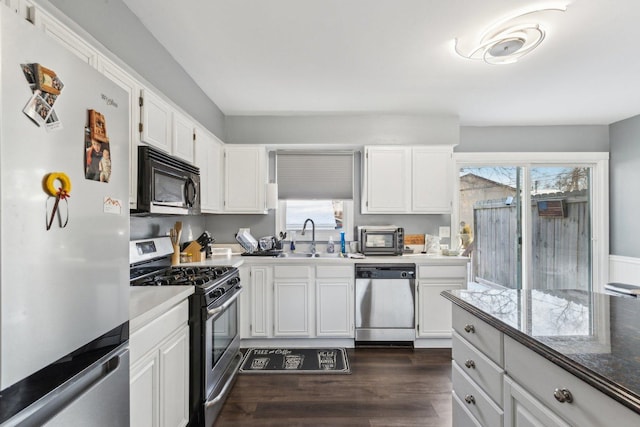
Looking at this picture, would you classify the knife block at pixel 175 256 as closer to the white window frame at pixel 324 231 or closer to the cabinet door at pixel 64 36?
the white window frame at pixel 324 231

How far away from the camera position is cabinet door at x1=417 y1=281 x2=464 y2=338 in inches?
130

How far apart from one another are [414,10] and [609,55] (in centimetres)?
167

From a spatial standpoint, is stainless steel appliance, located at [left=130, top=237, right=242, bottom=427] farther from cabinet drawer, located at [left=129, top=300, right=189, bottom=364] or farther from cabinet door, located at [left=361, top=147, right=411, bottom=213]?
cabinet door, located at [left=361, top=147, right=411, bottom=213]

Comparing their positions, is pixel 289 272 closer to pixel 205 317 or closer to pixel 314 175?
pixel 314 175

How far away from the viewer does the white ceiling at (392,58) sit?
1883 mm

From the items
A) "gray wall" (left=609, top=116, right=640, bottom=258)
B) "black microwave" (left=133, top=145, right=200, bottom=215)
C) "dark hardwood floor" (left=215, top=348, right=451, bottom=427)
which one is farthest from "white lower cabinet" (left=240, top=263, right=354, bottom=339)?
"gray wall" (left=609, top=116, right=640, bottom=258)

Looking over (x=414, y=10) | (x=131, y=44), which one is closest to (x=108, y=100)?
(x=131, y=44)

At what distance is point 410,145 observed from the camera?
3.64m

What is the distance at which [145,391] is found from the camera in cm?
139

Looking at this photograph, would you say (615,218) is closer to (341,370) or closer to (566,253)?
(566,253)

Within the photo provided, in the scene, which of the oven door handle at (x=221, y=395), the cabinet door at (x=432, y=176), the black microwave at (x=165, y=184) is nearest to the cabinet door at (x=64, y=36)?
the black microwave at (x=165, y=184)

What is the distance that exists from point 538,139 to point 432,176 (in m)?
1.67

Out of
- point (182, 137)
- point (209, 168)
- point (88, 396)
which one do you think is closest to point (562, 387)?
point (88, 396)

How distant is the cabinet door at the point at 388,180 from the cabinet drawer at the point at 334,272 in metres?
0.79
